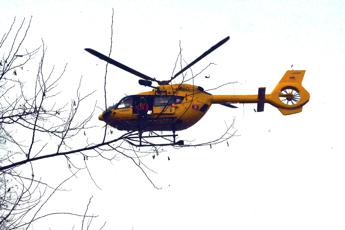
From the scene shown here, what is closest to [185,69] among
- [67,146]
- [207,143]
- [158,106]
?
[207,143]

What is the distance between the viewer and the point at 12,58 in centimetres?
586

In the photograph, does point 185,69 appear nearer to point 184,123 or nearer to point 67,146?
point 67,146

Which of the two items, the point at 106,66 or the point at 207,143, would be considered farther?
the point at 207,143

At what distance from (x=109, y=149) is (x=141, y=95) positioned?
8688 mm

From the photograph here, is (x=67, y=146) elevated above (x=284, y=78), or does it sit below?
below

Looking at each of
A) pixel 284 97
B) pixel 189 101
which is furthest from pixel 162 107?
pixel 284 97

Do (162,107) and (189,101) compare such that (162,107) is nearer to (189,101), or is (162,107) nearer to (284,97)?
(189,101)

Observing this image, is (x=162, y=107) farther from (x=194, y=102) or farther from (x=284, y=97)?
(x=284, y=97)

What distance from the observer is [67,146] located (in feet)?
18.3

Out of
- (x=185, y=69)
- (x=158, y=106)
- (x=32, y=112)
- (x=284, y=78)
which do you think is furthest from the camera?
(x=284, y=78)

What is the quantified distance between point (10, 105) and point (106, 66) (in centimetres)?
128

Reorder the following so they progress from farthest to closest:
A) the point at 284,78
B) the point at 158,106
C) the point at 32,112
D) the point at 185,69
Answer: the point at 284,78 → the point at 158,106 → the point at 185,69 → the point at 32,112

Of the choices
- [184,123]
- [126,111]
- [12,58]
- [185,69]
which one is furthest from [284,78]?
[12,58]

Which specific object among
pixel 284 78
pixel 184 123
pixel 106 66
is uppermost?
pixel 284 78
